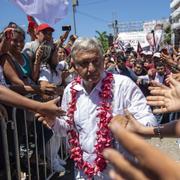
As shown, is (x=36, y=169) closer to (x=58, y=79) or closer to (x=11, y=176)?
(x=11, y=176)

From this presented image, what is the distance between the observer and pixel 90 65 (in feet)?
9.59

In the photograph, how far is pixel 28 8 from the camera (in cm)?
414

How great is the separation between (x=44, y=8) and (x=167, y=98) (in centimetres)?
240

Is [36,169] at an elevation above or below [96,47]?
below

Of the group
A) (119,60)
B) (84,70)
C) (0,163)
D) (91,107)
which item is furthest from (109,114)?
(119,60)

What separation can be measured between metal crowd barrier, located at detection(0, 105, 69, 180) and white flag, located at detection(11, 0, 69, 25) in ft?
3.47

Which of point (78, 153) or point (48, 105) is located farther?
point (78, 153)

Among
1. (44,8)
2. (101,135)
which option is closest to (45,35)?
(44,8)

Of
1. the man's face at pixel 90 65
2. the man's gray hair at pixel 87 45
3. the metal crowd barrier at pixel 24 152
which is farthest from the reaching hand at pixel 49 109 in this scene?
the metal crowd barrier at pixel 24 152

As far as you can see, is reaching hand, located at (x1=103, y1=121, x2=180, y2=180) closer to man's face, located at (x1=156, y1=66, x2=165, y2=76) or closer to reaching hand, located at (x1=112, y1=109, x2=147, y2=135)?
reaching hand, located at (x1=112, y1=109, x2=147, y2=135)

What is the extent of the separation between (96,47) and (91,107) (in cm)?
46

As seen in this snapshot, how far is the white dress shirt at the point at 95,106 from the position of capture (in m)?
2.85

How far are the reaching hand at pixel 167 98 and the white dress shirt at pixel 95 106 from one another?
20.0 inches

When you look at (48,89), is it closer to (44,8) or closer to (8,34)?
(8,34)
